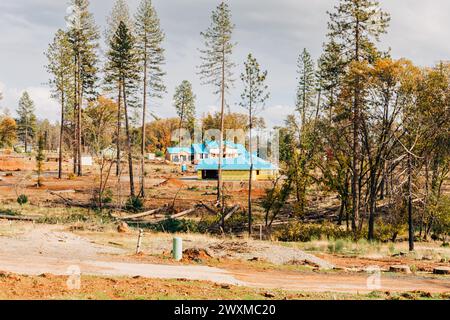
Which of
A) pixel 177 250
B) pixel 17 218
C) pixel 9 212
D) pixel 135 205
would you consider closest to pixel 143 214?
pixel 135 205

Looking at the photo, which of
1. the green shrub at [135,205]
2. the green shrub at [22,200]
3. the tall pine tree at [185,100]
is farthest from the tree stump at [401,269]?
the tall pine tree at [185,100]

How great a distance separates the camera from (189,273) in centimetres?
1534

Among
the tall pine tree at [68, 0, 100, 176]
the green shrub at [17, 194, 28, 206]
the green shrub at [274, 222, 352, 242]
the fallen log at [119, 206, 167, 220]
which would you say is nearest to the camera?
the green shrub at [274, 222, 352, 242]

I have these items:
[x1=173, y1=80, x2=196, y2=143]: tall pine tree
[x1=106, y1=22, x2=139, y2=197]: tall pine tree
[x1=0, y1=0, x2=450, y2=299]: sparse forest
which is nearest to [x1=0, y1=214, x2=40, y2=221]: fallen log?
[x1=0, y1=0, x2=450, y2=299]: sparse forest

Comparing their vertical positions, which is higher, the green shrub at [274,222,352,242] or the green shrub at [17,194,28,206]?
the green shrub at [17,194,28,206]

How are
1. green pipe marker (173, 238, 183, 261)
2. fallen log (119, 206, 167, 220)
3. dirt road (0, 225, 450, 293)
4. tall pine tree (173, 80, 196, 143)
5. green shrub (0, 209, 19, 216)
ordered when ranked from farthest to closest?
tall pine tree (173, 80, 196, 143) → fallen log (119, 206, 167, 220) → green shrub (0, 209, 19, 216) → green pipe marker (173, 238, 183, 261) → dirt road (0, 225, 450, 293)

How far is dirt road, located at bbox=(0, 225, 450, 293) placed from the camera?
46.1 ft

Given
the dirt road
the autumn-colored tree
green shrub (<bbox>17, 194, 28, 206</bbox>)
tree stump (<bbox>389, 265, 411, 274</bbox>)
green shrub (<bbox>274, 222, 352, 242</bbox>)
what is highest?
the autumn-colored tree

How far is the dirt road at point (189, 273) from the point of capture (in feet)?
46.1

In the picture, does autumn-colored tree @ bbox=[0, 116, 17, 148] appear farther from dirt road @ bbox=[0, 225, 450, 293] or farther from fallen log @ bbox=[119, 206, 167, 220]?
dirt road @ bbox=[0, 225, 450, 293]

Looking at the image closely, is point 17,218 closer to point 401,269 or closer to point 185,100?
point 401,269

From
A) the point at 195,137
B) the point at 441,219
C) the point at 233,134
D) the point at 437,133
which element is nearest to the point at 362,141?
the point at 437,133

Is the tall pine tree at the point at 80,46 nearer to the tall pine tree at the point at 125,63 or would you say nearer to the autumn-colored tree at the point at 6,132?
the tall pine tree at the point at 125,63

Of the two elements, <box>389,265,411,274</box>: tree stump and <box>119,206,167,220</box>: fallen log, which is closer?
<box>389,265,411,274</box>: tree stump
